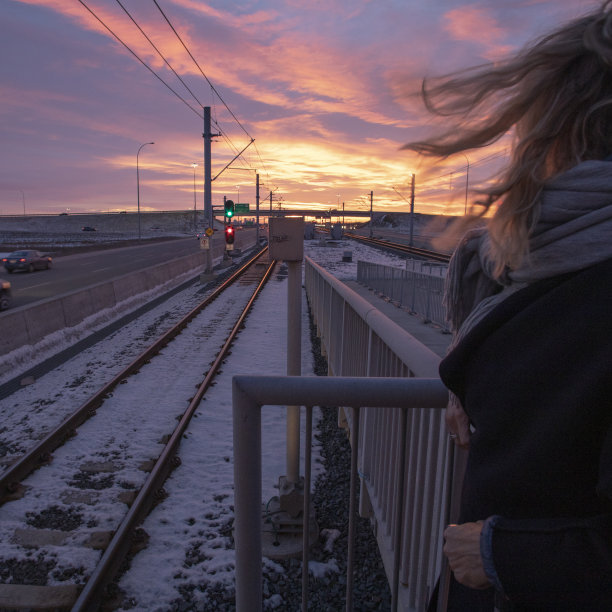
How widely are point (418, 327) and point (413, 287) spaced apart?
2.63 m

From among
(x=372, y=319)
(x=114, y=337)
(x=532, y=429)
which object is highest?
(x=532, y=429)

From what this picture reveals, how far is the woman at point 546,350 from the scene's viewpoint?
0.87 metres

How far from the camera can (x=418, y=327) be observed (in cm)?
1333

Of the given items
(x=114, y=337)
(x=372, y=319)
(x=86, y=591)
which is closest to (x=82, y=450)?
(x=86, y=591)

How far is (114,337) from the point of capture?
12.7 meters

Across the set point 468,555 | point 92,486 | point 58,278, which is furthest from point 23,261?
point 468,555

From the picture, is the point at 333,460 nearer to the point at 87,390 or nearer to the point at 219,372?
the point at 219,372

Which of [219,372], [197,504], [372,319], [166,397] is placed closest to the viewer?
[372,319]

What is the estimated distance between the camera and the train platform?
36.1ft

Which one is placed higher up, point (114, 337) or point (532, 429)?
point (532, 429)

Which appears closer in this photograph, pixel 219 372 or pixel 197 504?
pixel 197 504

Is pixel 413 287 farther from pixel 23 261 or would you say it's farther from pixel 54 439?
pixel 23 261

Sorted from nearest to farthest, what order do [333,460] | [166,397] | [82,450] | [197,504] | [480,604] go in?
[480,604] < [197,504] < [333,460] < [82,450] < [166,397]

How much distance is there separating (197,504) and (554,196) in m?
4.65
